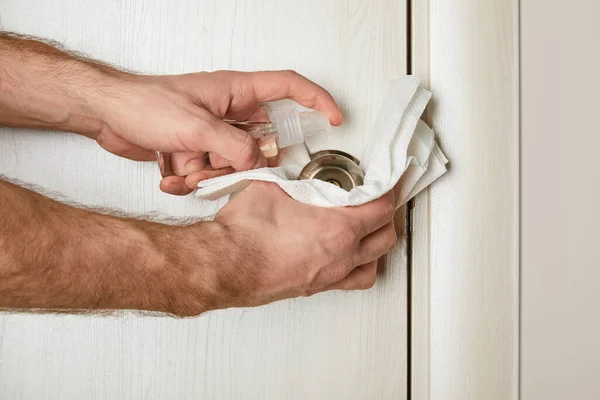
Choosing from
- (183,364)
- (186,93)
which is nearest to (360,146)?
(186,93)

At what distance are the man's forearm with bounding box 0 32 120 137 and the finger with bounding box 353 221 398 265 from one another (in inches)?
13.8

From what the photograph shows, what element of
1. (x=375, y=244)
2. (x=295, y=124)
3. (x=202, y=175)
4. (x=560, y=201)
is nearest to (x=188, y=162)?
(x=202, y=175)

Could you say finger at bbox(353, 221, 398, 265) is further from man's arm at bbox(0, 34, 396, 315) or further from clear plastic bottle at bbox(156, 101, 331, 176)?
clear plastic bottle at bbox(156, 101, 331, 176)

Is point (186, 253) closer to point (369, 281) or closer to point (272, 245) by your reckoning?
point (272, 245)

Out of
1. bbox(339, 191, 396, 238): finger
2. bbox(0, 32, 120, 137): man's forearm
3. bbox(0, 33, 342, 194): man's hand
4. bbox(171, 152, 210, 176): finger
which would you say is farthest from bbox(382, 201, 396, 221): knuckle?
bbox(0, 32, 120, 137): man's forearm

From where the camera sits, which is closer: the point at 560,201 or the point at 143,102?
the point at 560,201

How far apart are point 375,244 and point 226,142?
0.67 ft

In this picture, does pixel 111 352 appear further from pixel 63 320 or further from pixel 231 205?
pixel 231 205

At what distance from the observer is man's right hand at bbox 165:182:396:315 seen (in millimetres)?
639

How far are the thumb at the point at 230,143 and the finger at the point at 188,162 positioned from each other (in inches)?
1.9

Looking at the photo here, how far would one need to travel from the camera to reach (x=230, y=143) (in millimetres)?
681

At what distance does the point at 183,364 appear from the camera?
77 cm

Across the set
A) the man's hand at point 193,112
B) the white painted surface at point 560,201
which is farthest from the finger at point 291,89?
the white painted surface at point 560,201

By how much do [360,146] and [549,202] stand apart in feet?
0.83
